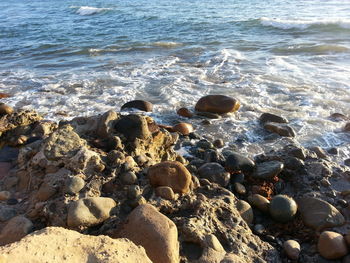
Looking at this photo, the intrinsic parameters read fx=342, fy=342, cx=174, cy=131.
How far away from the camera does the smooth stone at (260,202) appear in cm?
312

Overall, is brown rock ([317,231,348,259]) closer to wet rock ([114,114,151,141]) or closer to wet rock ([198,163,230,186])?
wet rock ([198,163,230,186])

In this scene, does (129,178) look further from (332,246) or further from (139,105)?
(139,105)

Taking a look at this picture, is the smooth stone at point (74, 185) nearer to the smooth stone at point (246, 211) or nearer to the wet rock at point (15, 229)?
the wet rock at point (15, 229)

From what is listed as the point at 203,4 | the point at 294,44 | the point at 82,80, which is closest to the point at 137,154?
the point at 82,80

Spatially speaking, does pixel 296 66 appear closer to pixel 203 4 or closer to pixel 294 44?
pixel 294 44

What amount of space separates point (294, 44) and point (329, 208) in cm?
820

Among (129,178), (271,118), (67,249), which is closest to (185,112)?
(271,118)

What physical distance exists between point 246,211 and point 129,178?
41.5 inches

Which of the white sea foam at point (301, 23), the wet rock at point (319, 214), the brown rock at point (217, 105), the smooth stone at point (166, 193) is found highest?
the smooth stone at point (166, 193)

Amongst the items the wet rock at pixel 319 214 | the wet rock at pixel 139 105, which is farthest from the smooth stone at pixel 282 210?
the wet rock at pixel 139 105

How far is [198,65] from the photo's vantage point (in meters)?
8.49

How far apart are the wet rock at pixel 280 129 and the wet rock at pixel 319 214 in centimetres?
166

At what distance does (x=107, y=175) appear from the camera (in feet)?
9.68

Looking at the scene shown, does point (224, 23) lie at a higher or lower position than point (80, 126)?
lower
